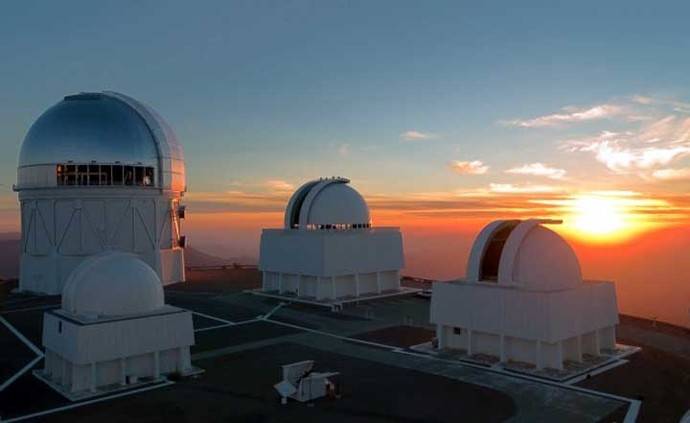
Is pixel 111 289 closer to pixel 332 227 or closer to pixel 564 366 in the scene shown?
pixel 564 366

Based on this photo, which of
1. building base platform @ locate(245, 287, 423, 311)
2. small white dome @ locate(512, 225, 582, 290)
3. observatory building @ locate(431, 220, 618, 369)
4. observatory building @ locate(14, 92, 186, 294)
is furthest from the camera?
observatory building @ locate(14, 92, 186, 294)

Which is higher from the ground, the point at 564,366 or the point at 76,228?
the point at 76,228

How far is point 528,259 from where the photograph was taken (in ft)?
91.0

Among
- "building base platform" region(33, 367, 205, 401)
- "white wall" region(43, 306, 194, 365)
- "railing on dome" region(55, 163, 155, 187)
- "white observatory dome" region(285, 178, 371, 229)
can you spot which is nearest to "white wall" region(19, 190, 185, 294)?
"railing on dome" region(55, 163, 155, 187)

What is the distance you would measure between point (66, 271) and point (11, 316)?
1063cm

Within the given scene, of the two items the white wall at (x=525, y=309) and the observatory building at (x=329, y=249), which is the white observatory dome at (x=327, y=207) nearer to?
the observatory building at (x=329, y=249)

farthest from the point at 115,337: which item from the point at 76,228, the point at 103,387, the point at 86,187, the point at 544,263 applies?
the point at 76,228

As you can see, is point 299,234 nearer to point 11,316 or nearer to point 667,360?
point 11,316

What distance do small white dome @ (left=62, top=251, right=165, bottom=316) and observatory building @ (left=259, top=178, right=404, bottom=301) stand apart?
20405 mm

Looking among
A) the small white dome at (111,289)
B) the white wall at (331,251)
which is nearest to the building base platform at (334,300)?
the white wall at (331,251)

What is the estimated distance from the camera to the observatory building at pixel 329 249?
4584cm

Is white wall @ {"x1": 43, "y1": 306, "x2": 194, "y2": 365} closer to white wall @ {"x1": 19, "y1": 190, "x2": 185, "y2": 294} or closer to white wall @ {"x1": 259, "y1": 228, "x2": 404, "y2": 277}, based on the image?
white wall @ {"x1": 259, "y1": 228, "x2": 404, "y2": 277}

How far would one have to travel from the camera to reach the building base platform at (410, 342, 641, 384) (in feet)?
82.5

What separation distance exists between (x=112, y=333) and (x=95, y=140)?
32148 mm
